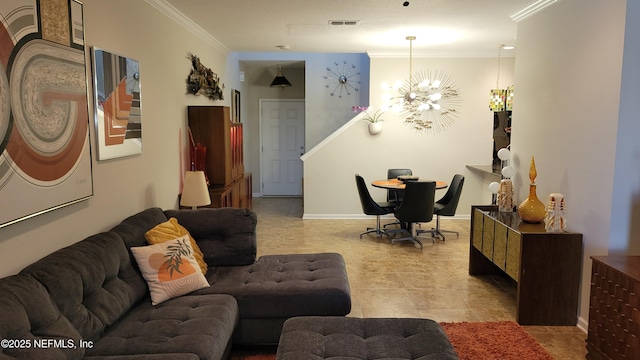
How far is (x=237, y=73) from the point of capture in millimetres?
7914

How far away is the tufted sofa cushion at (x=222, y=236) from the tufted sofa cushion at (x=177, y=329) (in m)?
0.67

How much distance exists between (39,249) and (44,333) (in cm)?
58

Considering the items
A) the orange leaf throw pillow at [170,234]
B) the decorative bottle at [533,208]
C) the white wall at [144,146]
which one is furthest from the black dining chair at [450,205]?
the orange leaf throw pillow at [170,234]

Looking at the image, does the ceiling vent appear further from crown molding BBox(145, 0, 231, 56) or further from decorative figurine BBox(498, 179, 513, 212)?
decorative figurine BBox(498, 179, 513, 212)

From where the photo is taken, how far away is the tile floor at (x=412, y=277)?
11.6 ft

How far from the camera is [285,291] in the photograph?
2.91 m

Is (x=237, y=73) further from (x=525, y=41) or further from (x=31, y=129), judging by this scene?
(x=31, y=129)

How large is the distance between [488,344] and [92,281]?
2.47 metres

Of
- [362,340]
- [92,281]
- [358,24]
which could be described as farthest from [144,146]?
[358,24]

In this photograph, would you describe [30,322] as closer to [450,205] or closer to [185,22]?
[185,22]

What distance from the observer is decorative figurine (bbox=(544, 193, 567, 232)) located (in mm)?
3375

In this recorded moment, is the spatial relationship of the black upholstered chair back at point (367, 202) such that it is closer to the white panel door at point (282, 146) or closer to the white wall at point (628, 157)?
the white wall at point (628, 157)

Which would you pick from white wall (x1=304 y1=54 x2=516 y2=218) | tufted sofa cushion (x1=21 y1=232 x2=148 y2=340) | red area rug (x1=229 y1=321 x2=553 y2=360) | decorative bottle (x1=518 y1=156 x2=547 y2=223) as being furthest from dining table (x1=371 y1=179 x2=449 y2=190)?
tufted sofa cushion (x1=21 y1=232 x2=148 y2=340)

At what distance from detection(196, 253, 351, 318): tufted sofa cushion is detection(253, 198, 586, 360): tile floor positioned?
26.2 inches
